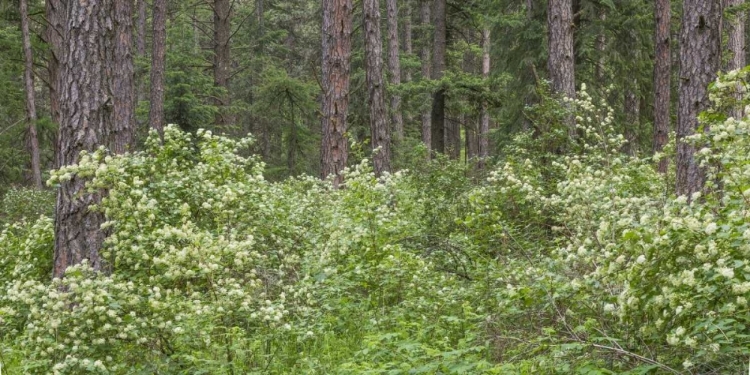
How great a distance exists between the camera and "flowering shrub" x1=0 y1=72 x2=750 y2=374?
13.7 feet

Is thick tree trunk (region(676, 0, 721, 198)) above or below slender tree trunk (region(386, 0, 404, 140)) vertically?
below

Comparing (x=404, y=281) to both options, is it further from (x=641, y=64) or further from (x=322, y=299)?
(x=641, y=64)

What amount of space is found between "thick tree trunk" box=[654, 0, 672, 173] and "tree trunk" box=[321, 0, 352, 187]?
8624 mm

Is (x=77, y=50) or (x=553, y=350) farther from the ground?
(x=77, y=50)

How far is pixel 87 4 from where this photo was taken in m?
7.32

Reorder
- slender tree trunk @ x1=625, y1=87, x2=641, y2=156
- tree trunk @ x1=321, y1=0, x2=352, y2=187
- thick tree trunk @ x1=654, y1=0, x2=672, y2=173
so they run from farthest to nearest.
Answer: slender tree trunk @ x1=625, y1=87, x2=641, y2=156 → thick tree trunk @ x1=654, y1=0, x2=672, y2=173 → tree trunk @ x1=321, y1=0, x2=352, y2=187

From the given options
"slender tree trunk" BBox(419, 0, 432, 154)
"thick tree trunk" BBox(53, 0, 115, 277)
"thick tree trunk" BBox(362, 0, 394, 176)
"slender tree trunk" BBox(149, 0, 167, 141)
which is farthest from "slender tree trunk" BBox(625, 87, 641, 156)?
"thick tree trunk" BBox(53, 0, 115, 277)

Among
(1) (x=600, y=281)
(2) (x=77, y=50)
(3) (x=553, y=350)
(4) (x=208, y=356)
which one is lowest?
(4) (x=208, y=356)

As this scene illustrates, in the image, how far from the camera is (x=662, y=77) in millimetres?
18016

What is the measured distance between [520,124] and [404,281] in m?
10.7

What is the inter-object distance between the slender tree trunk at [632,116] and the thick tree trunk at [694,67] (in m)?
10.6

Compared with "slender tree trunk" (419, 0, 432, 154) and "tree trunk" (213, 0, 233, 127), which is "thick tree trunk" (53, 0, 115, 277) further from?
"tree trunk" (213, 0, 233, 127)

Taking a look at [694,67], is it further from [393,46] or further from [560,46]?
[393,46]

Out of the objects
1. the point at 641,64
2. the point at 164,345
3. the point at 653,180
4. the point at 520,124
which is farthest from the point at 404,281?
the point at 641,64
